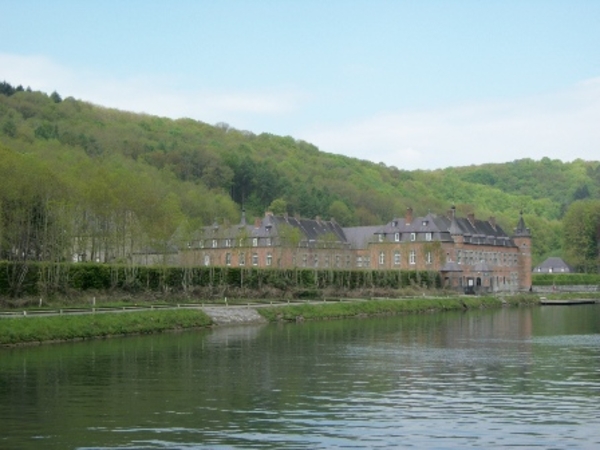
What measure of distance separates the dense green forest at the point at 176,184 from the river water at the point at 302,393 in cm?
1615

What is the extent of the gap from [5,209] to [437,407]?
37539 millimetres

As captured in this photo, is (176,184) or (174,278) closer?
(174,278)

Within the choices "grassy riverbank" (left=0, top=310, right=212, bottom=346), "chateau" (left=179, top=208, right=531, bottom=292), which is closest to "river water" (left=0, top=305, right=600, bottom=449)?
"grassy riverbank" (left=0, top=310, right=212, bottom=346)

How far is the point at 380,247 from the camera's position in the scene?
101500 mm

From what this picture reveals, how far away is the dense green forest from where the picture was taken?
5634 cm

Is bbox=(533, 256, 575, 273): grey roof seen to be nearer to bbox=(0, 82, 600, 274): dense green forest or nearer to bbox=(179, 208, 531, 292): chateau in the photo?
bbox=(0, 82, 600, 274): dense green forest

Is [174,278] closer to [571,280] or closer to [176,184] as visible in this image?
[176,184]

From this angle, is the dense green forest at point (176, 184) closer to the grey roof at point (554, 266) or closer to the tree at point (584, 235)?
the tree at point (584, 235)

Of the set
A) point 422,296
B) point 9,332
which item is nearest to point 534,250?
point 422,296

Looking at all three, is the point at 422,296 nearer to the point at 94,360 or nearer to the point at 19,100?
the point at 94,360

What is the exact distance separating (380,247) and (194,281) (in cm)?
3990

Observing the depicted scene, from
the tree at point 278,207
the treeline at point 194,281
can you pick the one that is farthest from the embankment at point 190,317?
the tree at point 278,207

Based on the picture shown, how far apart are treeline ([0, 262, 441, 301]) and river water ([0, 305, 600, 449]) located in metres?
10.9

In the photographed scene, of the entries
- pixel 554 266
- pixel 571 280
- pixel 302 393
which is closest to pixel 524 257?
pixel 571 280
